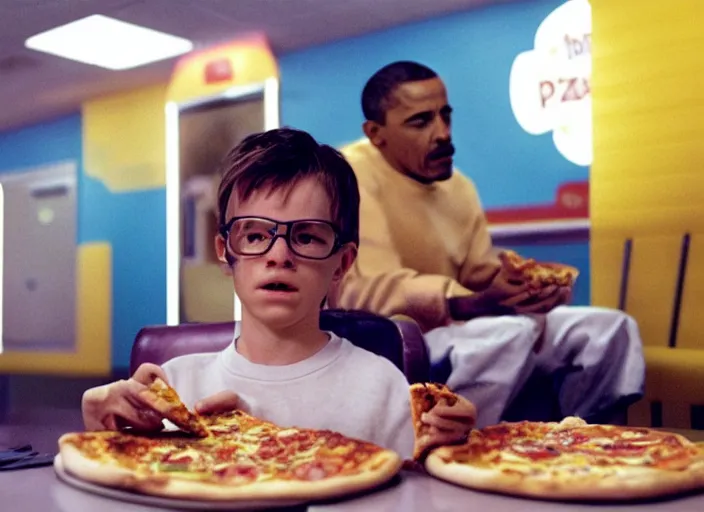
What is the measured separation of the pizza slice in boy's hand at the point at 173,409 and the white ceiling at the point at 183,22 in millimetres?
1172

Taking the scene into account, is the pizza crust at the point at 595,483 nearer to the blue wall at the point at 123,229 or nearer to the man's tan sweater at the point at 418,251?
the man's tan sweater at the point at 418,251

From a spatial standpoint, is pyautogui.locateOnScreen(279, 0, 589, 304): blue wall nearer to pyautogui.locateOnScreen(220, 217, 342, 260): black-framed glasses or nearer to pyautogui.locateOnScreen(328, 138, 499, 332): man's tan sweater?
pyautogui.locateOnScreen(328, 138, 499, 332): man's tan sweater

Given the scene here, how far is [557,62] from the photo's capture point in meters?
1.89

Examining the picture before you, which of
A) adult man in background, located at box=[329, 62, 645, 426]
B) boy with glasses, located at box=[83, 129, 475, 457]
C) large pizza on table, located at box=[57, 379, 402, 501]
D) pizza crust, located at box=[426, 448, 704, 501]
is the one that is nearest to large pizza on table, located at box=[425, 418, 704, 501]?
pizza crust, located at box=[426, 448, 704, 501]

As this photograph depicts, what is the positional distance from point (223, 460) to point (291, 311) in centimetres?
34

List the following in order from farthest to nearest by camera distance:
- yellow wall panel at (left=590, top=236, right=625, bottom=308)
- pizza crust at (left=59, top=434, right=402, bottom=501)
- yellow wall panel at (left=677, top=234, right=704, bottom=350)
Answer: yellow wall panel at (left=590, top=236, right=625, bottom=308) < yellow wall panel at (left=677, top=234, right=704, bottom=350) < pizza crust at (left=59, top=434, right=402, bottom=501)

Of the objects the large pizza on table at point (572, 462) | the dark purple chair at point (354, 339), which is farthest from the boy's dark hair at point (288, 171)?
the large pizza on table at point (572, 462)

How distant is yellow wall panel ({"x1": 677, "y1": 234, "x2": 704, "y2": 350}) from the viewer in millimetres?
1699

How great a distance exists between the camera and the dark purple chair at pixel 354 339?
4.92 ft

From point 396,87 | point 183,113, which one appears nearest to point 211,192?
point 183,113

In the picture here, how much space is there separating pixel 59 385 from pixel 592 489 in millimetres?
1694

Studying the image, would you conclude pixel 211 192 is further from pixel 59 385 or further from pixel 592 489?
pixel 592 489

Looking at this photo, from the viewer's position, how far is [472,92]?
6.73 feet

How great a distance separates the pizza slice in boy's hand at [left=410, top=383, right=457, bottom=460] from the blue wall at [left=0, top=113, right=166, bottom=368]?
3.89 ft
